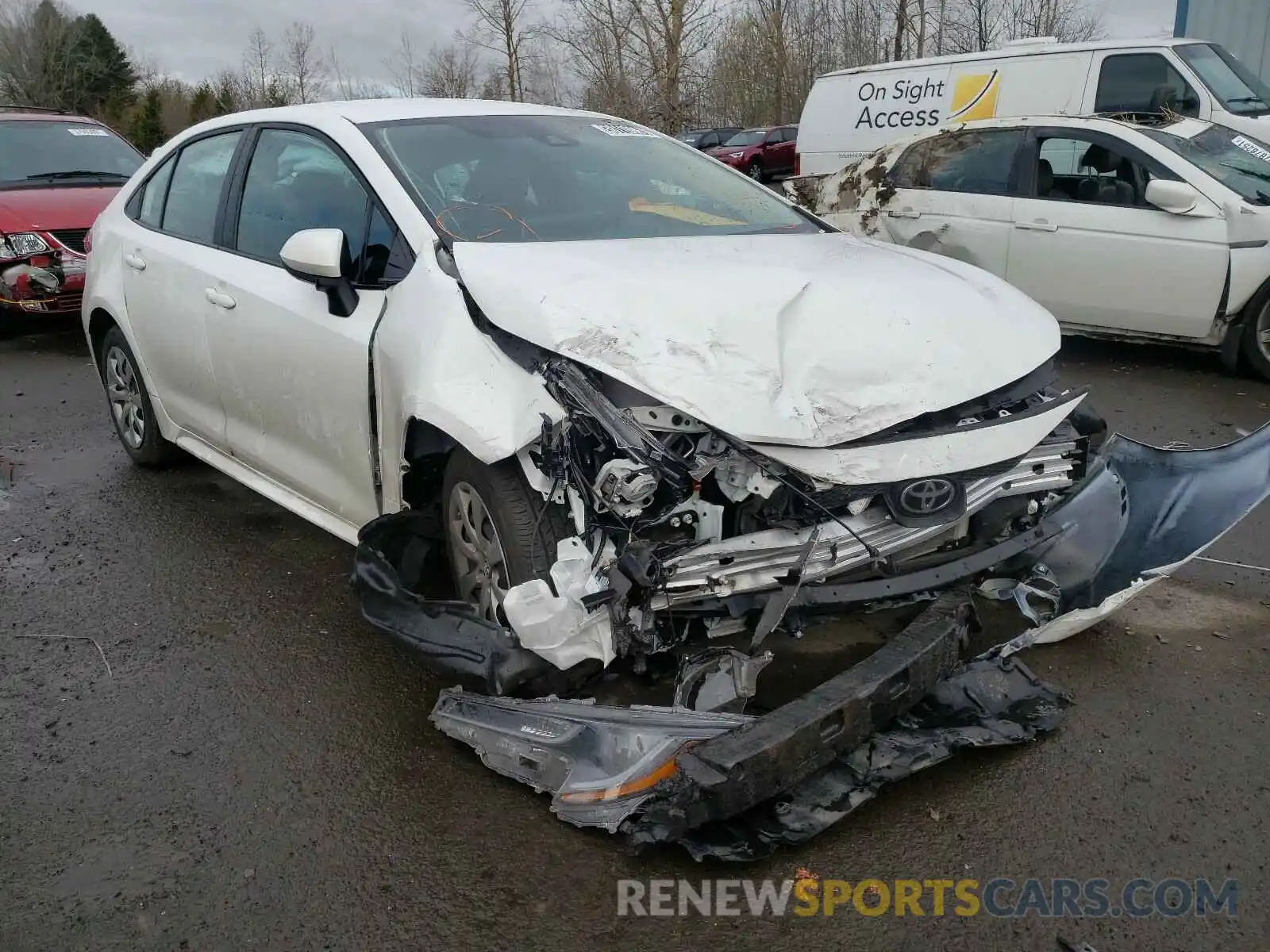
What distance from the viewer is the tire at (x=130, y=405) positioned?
4.99 meters

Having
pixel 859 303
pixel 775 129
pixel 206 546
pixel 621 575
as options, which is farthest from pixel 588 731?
pixel 775 129

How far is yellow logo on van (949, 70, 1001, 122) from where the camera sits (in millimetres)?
10391

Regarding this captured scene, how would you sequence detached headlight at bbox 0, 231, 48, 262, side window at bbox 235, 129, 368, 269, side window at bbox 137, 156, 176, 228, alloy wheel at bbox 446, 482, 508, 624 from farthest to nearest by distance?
detached headlight at bbox 0, 231, 48, 262, side window at bbox 137, 156, 176, 228, side window at bbox 235, 129, 368, 269, alloy wheel at bbox 446, 482, 508, 624

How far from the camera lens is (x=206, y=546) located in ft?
14.5

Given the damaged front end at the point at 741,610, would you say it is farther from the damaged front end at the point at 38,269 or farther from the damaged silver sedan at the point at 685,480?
the damaged front end at the point at 38,269

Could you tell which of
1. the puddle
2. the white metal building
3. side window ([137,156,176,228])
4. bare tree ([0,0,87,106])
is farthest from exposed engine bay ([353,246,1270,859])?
bare tree ([0,0,87,106])

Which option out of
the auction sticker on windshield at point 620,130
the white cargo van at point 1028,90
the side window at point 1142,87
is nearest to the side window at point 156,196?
the auction sticker on windshield at point 620,130

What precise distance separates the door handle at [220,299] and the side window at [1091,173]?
538 centimetres

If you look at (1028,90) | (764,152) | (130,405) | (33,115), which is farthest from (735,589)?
(764,152)

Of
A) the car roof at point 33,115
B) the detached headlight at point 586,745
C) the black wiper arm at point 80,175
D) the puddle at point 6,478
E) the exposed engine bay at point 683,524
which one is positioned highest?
the car roof at point 33,115

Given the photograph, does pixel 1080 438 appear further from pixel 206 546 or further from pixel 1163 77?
pixel 1163 77

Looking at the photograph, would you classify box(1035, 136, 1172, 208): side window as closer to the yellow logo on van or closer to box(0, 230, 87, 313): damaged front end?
the yellow logo on van

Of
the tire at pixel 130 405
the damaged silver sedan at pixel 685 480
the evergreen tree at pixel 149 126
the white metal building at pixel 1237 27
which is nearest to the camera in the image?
the damaged silver sedan at pixel 685 480

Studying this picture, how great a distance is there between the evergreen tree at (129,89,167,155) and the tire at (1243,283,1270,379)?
1376 inches
